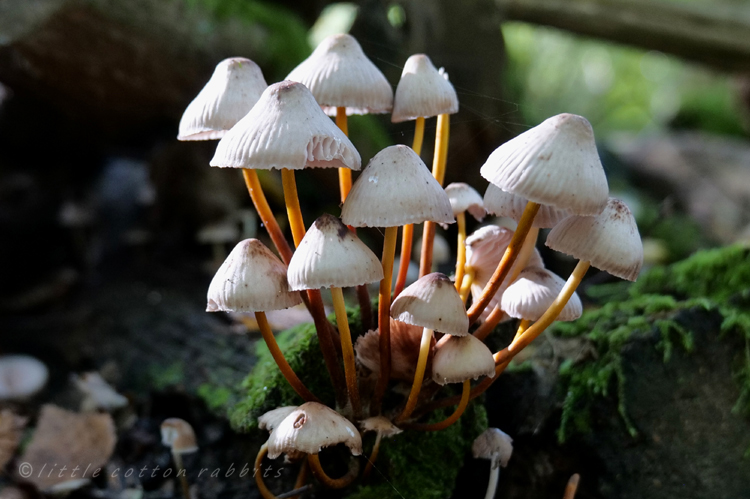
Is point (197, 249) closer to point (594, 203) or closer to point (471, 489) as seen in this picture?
point (471, 489)

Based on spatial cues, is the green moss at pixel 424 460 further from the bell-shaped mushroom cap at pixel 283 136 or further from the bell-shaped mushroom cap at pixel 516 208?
the bell-shaped mushroom cap at pixel 283 136

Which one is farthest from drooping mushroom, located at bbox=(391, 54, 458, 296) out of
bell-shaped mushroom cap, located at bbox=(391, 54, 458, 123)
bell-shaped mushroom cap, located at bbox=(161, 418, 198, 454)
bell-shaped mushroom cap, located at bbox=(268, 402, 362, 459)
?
bell-shaped mushroom cap, located at bbox=(161, 418, 198, 454)


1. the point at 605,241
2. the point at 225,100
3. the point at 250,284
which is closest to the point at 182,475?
the point at 250,284

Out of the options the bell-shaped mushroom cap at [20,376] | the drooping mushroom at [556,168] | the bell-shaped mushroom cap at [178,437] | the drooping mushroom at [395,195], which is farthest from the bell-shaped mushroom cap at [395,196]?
the bell-shaped mushroom cap at [20,376]

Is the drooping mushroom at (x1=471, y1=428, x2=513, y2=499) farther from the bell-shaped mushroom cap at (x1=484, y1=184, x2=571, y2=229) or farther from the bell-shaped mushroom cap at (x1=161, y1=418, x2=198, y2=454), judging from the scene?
the bell-shaped mushroom cap at (x1=161, y1=418, x2=198, y2=454)

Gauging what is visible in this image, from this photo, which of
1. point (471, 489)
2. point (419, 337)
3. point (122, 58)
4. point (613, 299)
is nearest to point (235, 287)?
point (419, 337)
